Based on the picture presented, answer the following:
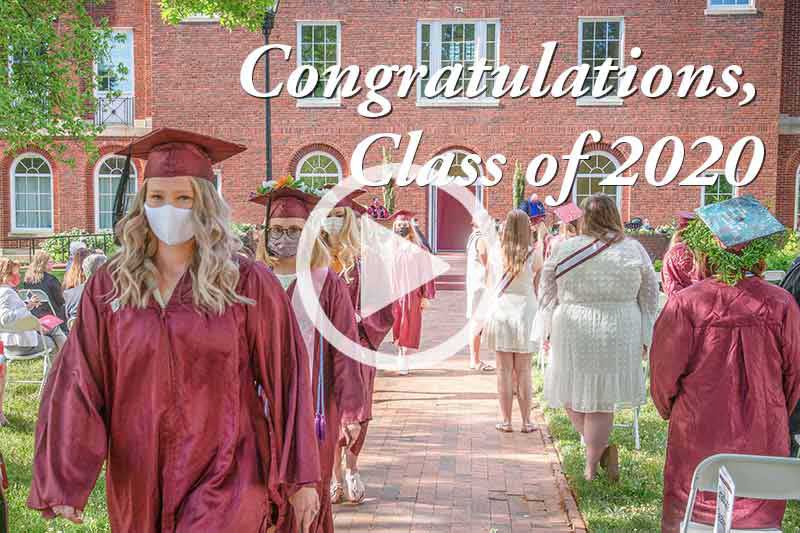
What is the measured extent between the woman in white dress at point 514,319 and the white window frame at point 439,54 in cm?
1621

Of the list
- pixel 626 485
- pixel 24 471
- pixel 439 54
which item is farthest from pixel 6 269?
pixel 439 54

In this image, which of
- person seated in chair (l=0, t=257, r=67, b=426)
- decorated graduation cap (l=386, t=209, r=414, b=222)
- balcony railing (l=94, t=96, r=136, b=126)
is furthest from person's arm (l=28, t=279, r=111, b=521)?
balcony railing (l=94, t=96, r=136, b=126)

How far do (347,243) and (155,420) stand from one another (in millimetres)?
2518

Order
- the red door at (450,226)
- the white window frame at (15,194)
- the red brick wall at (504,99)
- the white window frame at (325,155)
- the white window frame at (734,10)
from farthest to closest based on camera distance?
1. the white window frame at (15,194)
2. the red door at (450,226)
3. the white window frame at (325,155)
4. the red brick wall at (504,99)
5. the white window frame at (734,10)

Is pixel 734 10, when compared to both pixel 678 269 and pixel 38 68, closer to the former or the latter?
pixel 38 68

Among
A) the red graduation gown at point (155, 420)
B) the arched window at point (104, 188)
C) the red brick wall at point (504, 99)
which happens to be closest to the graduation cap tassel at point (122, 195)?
the red graduation gown at point (155, 420)

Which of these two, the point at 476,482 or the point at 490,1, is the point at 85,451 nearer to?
the point at 476,482

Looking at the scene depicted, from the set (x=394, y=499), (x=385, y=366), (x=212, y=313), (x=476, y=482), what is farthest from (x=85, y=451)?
(x=385, y=366)

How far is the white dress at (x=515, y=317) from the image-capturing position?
746 cm

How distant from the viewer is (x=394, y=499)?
5.71 metres

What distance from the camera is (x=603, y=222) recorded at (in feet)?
18.8

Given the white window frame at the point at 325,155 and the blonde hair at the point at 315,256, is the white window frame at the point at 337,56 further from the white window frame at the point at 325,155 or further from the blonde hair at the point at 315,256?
the blonde hair at the point at 315,256

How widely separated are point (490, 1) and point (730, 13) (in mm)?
6441

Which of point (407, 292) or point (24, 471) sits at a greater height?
point (407, 292)
